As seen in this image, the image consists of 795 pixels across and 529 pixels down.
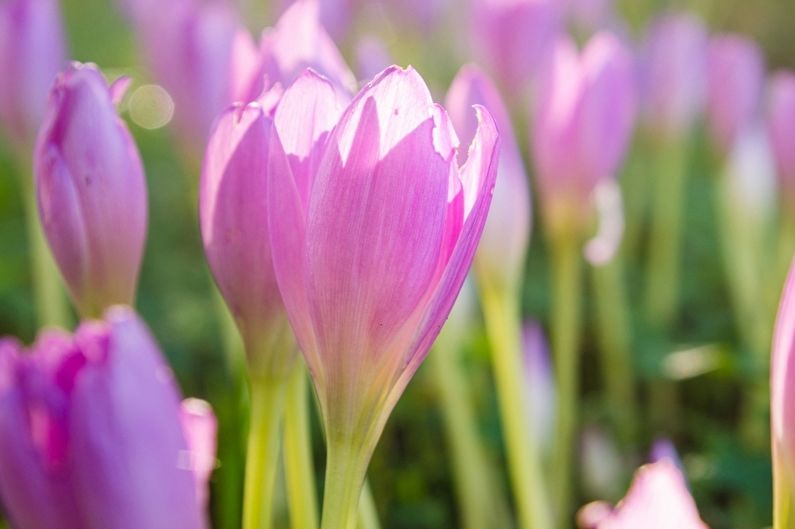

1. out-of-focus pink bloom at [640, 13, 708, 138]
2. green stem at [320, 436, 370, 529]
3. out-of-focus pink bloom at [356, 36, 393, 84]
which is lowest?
green stem at [320, 436, 370, 529]

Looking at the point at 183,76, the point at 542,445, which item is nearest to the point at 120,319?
the point at 183,76

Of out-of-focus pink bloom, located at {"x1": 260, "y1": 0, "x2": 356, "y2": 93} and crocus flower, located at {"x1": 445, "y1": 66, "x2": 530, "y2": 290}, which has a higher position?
out-of-focus pink bloom, located at {"x1": 260, "y1": 0, "x2": 356, "y2": 93}

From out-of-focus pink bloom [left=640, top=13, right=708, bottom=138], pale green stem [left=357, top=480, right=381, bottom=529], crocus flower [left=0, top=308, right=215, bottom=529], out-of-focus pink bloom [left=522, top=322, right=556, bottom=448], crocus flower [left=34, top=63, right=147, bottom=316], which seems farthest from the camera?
out-of-focus pink bloom [left=640, top=13, right=708, bottom=138]

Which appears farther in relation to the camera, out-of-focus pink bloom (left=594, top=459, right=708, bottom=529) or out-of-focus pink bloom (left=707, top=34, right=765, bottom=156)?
out-of-focus pink bloom (left=707, top=34, right=765, bottom=156)

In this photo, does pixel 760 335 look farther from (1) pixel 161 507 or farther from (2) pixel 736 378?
(1) pixel 161 507

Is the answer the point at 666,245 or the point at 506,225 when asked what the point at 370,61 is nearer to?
the point at 506,225

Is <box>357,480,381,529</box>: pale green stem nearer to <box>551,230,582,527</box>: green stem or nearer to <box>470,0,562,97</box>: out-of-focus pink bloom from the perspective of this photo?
<box>551,230,582,527</box>: green stem

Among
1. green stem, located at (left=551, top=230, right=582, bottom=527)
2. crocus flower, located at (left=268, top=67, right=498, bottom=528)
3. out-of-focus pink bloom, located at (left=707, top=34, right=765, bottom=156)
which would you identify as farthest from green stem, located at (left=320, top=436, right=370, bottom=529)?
out-of-focus pink bloom, located at (left=707, top=34, right=765, bottom=156)

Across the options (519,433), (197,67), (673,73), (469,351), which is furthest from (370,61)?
(673,73)
